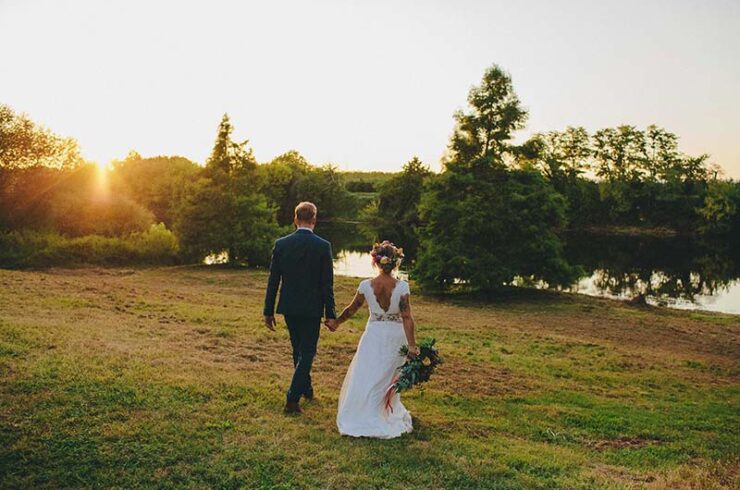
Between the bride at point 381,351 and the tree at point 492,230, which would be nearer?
the bride at point 381,351

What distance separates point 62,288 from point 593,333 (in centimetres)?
1744

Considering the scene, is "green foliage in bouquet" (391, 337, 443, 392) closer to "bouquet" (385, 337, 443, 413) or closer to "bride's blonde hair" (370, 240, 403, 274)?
"bouquet" (385, 337, 443, 413)

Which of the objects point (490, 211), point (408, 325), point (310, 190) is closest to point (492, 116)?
point (490, 211)

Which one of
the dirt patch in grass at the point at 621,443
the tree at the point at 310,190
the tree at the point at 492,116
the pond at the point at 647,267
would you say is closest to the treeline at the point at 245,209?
the tree at the point at 492,116

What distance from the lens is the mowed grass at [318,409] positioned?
598cm

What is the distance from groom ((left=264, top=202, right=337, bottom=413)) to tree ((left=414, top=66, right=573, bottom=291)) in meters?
17.9

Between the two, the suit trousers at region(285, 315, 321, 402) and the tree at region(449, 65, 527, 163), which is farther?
the tree at region(449, 65, 527, 163)

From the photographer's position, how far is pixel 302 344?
7.53 metres

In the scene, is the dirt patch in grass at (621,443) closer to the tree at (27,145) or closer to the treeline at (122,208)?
the treeline at (122,208)

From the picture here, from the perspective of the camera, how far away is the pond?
31078 mm

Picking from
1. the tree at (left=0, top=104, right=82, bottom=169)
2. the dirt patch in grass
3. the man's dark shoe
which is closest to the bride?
the man's dark shoe

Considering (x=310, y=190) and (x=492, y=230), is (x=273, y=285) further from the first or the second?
(x=310, y=190)

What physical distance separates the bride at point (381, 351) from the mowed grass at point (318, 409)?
340 millimetres

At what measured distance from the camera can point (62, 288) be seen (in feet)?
62.0
